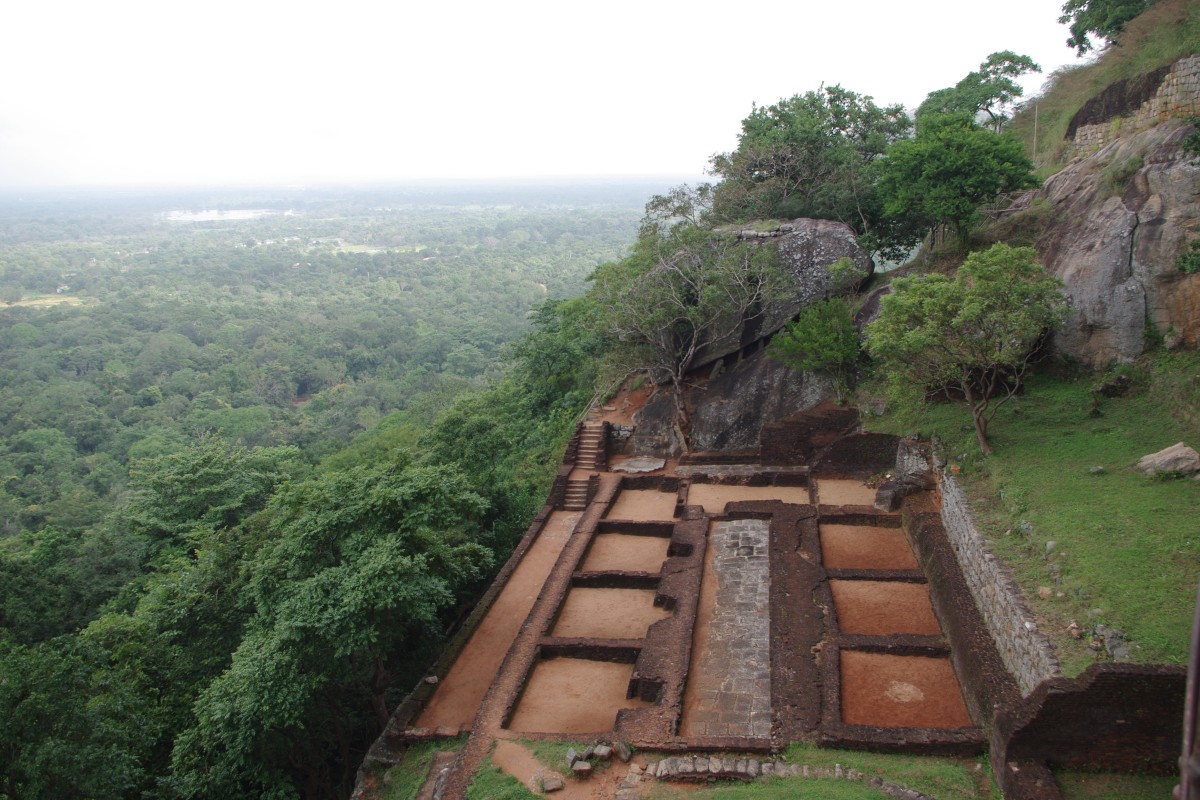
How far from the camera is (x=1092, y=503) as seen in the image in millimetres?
9828

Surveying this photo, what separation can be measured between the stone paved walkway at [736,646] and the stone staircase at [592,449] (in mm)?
5143

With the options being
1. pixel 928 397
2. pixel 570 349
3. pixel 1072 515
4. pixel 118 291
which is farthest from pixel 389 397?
pixel 118 291

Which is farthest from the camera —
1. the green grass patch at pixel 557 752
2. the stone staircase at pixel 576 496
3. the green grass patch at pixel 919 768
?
the stone staircase at pixel 576 496

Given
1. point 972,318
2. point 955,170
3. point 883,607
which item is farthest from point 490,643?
point 955,170

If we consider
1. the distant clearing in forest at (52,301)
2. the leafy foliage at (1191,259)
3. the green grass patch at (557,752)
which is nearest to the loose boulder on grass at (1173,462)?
the leafy foliage at (1191,259)

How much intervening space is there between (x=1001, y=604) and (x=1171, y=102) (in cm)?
1189

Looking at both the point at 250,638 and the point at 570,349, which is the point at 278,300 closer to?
the point at 570,349

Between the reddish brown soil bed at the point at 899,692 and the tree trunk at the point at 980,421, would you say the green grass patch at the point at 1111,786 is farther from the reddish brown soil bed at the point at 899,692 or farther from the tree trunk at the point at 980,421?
the tree trunk at the point at 980,421

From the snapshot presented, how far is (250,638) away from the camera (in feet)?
32.4

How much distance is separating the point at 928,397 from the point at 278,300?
90.1 m

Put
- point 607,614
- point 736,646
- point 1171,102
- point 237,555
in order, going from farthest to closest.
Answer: point 1171,102, point 237,555, point 607,614, point 736,646

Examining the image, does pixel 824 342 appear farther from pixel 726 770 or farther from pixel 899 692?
pixel 726 770

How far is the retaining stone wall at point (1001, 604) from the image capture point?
783 cm

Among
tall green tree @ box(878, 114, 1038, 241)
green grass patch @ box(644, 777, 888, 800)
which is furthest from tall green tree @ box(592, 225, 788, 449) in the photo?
green grass patch @ box(644, 777, 888, 800)
